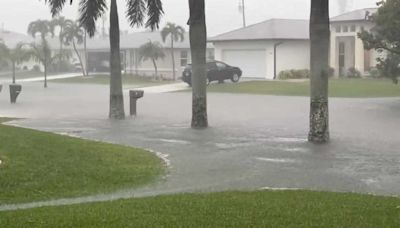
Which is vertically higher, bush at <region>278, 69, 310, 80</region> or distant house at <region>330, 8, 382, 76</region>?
distant house at <region>330, 8, 382, 76</region>

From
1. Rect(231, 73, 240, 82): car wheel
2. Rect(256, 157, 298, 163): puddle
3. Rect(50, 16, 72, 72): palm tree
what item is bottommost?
Rect(256, 157, 298, 163): puddle

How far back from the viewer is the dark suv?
4116 centimetres

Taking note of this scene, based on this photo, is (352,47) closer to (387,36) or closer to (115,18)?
(387,36)

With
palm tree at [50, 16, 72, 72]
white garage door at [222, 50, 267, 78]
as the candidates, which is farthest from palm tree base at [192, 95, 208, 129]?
→ palm tree at [50, 16, 72, 72]

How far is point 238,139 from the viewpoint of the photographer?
15.5 m

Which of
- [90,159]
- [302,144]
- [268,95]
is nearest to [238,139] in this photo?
[302,144]

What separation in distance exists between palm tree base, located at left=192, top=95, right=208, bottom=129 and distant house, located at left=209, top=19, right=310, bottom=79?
26.0 meters

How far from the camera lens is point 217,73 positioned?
41.4 meters

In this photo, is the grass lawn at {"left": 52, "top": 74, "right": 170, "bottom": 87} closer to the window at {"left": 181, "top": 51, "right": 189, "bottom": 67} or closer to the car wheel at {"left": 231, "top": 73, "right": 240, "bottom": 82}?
the window at {"left": 181, "top": 51, "right": 189, "bottom": 67}

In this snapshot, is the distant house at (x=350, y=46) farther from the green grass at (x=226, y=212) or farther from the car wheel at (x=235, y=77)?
the green grass at (x=226, y=212)

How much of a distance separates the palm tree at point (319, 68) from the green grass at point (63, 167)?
4315 millimetres

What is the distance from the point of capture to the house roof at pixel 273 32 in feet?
148

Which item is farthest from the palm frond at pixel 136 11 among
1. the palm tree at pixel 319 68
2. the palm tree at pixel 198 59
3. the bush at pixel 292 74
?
the bush at pixel 292 74

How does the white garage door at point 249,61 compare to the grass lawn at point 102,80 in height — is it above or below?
above
